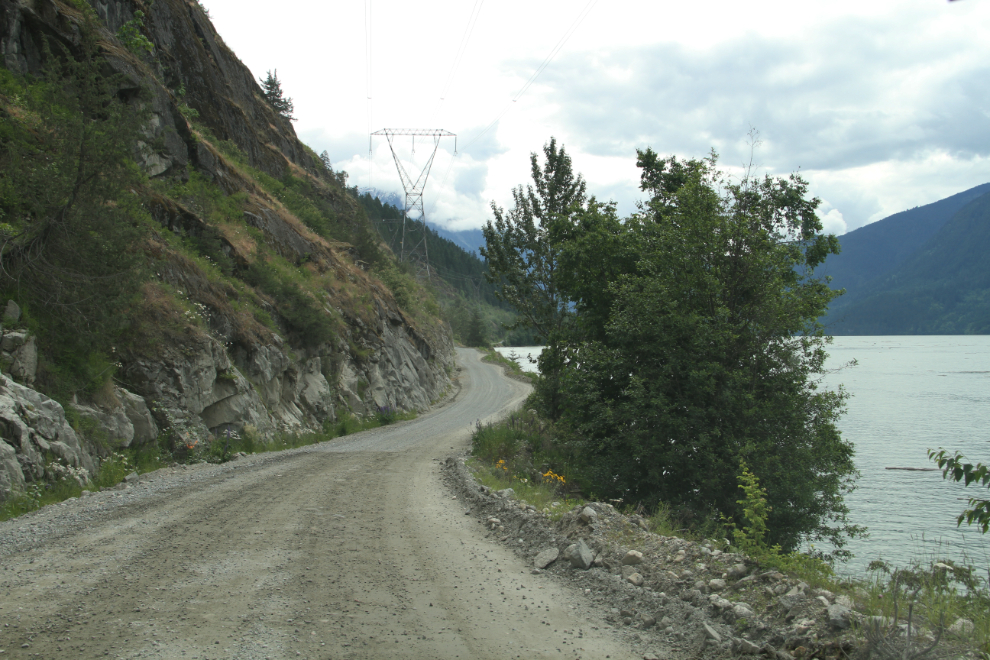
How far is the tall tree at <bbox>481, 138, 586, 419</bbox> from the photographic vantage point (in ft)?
67.3

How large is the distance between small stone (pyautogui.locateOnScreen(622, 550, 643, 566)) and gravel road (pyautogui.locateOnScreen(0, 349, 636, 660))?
78 cm

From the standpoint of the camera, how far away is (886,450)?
93.9 feet

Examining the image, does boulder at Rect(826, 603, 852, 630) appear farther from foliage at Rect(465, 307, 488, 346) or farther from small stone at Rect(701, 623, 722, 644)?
foliage at Rect(465, 307, 488, 346)

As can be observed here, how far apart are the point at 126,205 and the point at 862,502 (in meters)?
23.8

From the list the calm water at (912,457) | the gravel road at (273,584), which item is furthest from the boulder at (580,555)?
the calm water at (912,457)

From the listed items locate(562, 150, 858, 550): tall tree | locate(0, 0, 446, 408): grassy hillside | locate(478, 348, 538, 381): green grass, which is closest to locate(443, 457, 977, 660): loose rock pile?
locate(562, 150, 858, 550): tall tree

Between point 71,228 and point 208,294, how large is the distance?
700 centimetres

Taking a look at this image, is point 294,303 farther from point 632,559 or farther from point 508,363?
point 508,363

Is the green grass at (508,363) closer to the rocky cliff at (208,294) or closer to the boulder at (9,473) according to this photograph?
the rocky cliff at (208,294)

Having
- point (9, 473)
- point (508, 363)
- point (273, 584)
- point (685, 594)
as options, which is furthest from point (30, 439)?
point (508, 363)

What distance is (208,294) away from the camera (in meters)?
17.6

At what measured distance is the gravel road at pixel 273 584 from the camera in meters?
4.30

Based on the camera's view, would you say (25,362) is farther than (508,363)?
No

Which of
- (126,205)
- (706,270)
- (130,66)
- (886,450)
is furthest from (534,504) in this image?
(886,450)
